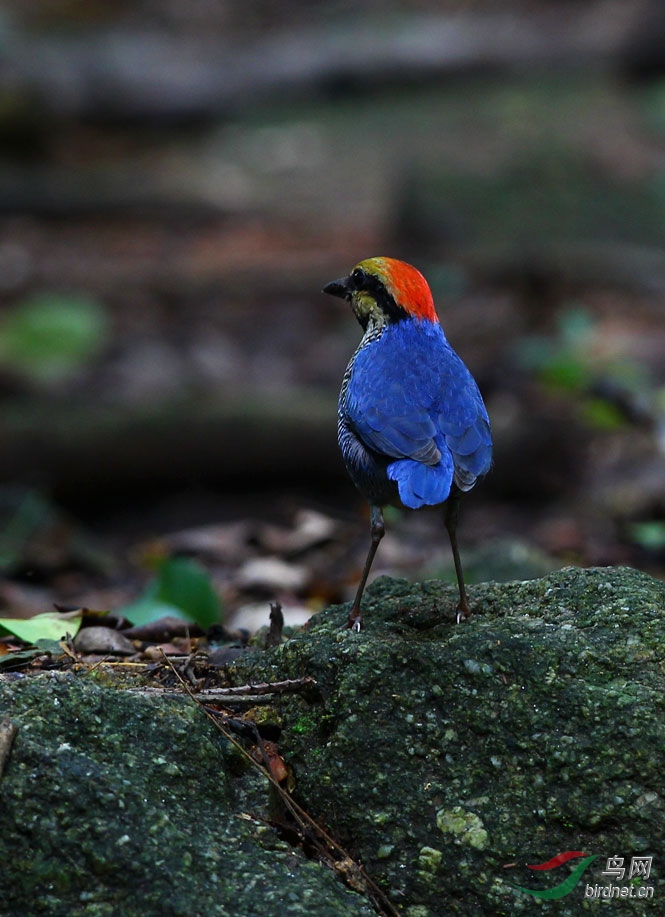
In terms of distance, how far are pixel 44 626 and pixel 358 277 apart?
1555mm

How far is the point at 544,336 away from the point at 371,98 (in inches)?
352

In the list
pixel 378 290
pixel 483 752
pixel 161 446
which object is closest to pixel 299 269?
pixel 161 446

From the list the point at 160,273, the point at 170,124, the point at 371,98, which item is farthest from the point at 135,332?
the point at 371,98

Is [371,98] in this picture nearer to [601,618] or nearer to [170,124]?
[170,124]

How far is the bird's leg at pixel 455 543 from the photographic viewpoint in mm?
3373

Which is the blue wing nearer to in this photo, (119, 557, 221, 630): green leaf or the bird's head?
the bird's head

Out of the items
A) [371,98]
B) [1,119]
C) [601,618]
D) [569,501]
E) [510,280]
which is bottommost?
[601,618]

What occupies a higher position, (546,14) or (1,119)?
(546,14)

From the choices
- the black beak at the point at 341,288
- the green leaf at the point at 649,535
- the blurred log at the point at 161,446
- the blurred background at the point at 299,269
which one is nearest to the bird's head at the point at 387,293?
the black beak at the point at 341,288

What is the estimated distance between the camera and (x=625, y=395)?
8.91m

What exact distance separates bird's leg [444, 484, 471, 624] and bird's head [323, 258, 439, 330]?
0.72 meters

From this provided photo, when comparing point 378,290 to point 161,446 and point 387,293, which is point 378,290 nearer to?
point 387,293

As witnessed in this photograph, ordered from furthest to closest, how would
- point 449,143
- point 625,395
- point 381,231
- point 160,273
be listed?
point 449,143 → point 381,231 → point 160,273 → point 625,395

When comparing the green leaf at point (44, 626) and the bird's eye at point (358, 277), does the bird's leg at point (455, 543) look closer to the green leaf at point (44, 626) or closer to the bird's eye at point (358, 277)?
the bird's eye at point (358, 277)
